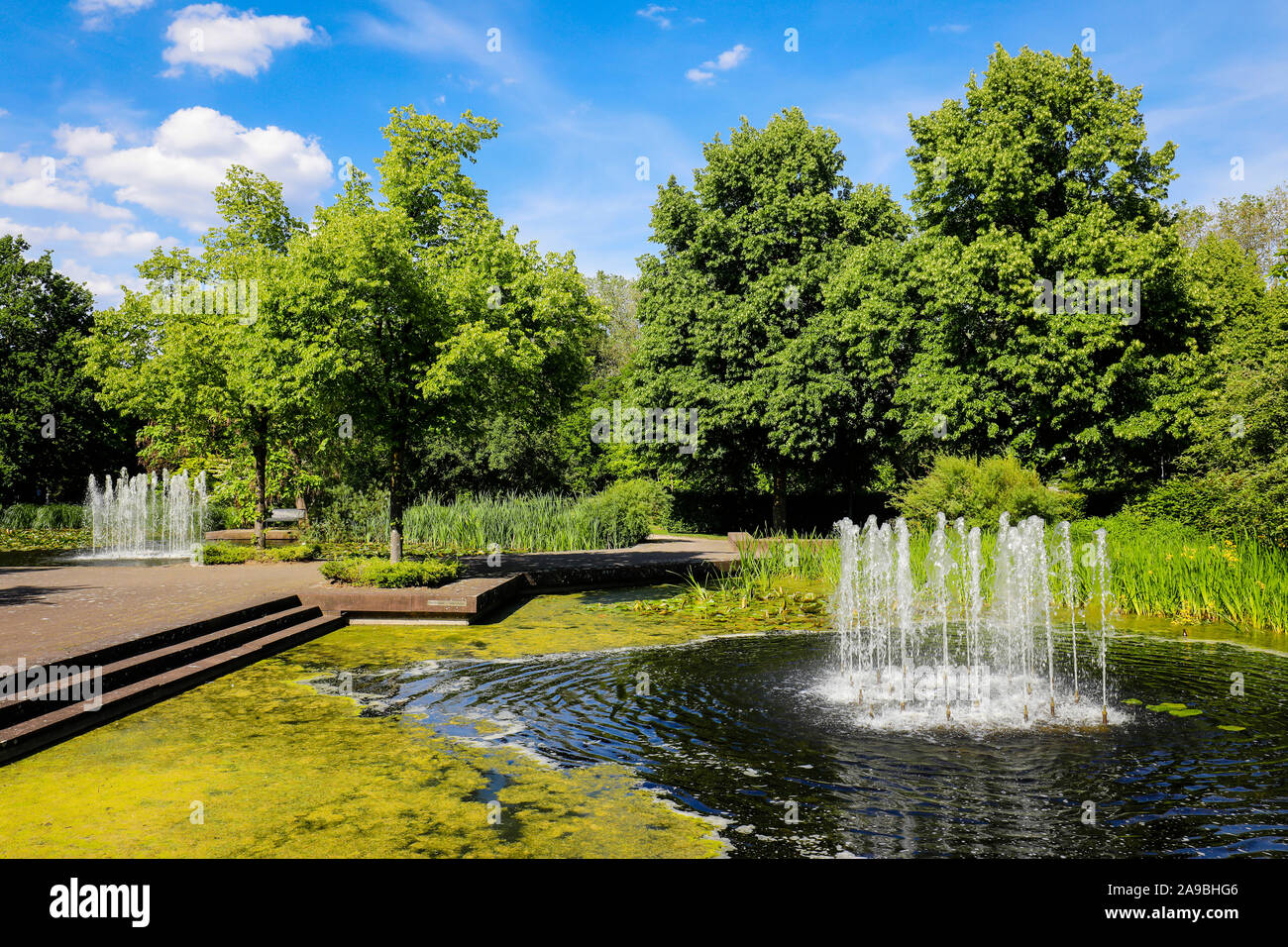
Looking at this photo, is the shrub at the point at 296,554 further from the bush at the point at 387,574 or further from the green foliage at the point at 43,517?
the green foliage at the point at 43,517

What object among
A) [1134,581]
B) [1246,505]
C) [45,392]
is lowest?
[1134,581]

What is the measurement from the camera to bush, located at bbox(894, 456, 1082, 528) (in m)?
18.4

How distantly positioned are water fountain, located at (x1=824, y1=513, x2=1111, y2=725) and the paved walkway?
5.73 metres

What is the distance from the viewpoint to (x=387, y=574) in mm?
14055

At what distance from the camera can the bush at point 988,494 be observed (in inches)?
725

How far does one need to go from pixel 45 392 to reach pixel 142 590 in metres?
33.0

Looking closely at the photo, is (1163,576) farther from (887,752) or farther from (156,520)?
(156,520)

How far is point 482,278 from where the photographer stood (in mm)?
16125

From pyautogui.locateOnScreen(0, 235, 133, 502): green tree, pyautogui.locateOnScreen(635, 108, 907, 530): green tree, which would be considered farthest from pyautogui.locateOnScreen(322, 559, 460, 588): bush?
pyautogui.locateOnScreen(0, 235, 133, 502): green tree

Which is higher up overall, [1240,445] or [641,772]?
[1240,445]

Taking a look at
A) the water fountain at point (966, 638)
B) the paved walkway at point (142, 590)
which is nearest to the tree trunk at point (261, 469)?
the paved walkway at point (142, 590)

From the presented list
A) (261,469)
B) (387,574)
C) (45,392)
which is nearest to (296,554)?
(261,469)
